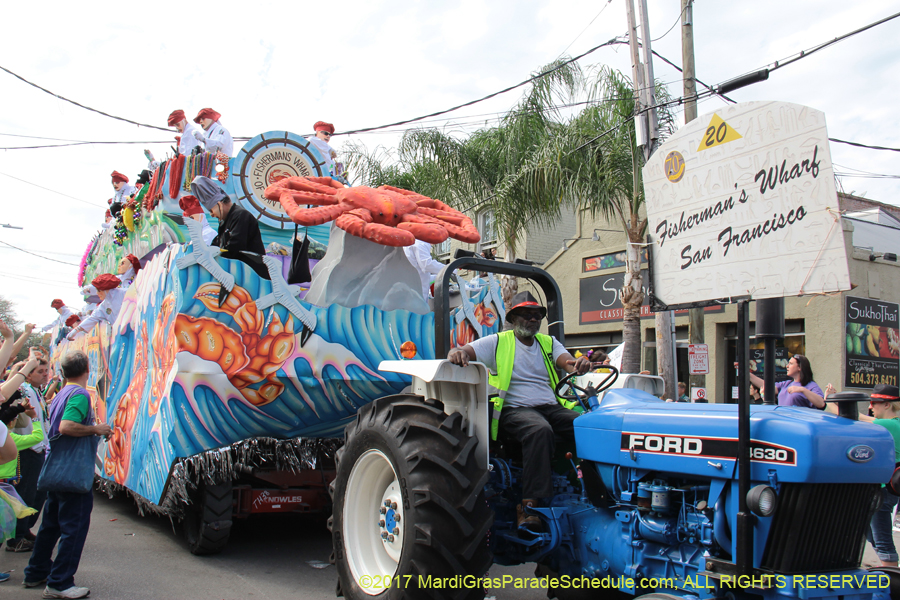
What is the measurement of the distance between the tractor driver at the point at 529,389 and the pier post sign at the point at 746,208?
1062 millimetres

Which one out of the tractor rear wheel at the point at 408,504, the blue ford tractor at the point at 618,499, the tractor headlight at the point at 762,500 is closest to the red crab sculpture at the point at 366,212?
the blue ford tractor at the point at 618,499

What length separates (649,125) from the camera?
1034 cm

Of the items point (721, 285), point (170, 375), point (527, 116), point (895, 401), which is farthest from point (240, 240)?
point (527, 116)

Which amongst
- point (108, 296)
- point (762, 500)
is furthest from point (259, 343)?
point (762, 500)

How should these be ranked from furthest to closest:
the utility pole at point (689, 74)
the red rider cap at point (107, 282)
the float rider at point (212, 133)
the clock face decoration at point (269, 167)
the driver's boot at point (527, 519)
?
1. the utility pole at point (689, 74)
2. the red rider cap at point (107, 282)
3. the float rider at point (212, 133)
4. the clock face decoration at point (269, 167)
5. the driver's boot at point (527, 519)

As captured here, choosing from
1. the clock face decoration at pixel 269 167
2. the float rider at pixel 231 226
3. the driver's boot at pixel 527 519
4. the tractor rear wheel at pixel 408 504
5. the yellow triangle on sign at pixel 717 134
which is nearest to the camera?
the yellow triangle on sign at pixel 717 134

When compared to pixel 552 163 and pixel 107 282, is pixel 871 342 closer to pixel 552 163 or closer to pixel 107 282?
pixel 552 163

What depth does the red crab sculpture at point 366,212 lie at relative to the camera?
5.73 meters

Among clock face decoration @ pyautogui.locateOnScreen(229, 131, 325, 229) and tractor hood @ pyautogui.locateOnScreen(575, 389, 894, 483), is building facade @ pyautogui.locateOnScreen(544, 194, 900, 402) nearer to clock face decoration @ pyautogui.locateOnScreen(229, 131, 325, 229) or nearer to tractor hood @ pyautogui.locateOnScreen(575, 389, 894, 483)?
clock face decoration @ pyautogui.locateOnScreen(229, 131, 325, 229)

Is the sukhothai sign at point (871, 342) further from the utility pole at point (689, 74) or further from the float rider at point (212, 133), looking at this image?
the float rider at point (212, 133)

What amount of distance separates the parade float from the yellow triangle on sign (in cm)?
305

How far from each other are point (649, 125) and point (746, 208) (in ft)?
25.8

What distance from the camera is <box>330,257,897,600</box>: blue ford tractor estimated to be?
285 centimetres

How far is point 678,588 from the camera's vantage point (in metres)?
3.09
